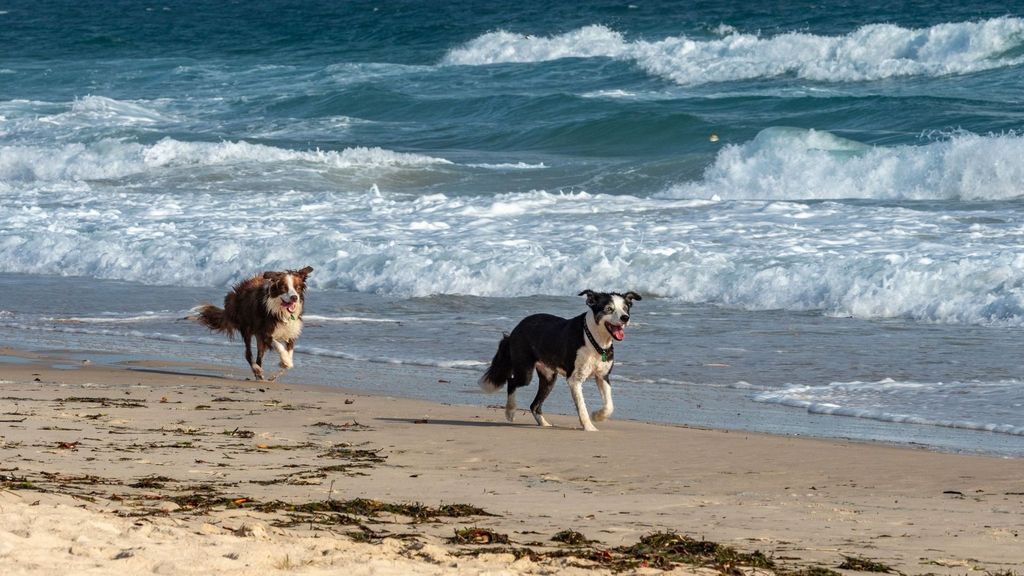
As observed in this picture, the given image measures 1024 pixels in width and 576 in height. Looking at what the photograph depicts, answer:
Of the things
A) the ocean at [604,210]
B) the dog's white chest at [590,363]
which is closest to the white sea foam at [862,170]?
the ocean at [604,210]

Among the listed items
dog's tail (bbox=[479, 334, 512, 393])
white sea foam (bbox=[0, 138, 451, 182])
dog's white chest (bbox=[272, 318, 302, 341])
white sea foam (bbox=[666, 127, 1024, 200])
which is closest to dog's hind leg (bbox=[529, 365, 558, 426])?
dog's tail (bbox=[479, 334, 512, 393])

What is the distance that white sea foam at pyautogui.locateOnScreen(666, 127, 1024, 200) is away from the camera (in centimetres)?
2089

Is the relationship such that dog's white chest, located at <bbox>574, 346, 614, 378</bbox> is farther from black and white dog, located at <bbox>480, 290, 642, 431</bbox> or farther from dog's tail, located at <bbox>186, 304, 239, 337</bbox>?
dog's tail, located at <bbox>186, 304, 239, 337</bbox>

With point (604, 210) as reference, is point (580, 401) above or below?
below

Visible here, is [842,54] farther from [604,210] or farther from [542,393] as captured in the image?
[542,393]

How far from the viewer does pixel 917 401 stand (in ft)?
31.7

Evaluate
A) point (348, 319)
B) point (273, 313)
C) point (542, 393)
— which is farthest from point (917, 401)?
point (348, 319)

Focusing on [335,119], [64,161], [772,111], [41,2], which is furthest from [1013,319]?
[41,2]

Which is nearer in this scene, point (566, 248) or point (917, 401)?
point (917, 401)

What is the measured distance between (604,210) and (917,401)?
998cm

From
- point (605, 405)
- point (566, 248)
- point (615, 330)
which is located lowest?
point (605, 405)

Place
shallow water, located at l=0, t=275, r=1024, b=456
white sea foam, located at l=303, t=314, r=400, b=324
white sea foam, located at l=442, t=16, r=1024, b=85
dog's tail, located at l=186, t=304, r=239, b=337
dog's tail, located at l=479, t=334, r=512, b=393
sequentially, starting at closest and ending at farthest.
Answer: shallow water, located at l=0, t=275, r=1024, b=456 < dog's tail, located at l=479, t=334, r=512, b=393 < dog's tail, located at l=186, t=304, r=239, b=337 < white sea foam, located at l=303, t=314, r=400, b=324 < white sea foam, located at l=442, t=16, r=1024, b=85

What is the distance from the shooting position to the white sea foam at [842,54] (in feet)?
114

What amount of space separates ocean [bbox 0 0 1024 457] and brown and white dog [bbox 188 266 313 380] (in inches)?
13.2
